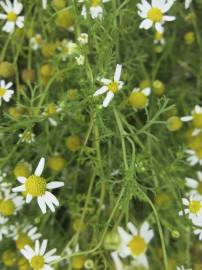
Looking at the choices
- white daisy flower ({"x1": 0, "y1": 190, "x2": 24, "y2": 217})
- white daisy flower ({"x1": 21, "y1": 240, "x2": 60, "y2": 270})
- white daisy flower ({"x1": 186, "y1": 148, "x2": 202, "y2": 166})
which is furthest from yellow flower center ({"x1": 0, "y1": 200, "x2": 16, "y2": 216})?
white daisy flower ({"x1": 186, "y1": 148, "x2": 202, "y2": 166})

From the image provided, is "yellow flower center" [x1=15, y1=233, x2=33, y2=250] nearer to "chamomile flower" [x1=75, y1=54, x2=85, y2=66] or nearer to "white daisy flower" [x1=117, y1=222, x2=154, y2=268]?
"white daisy flower" [x1=117, y1=222, x2=154, y2=268]

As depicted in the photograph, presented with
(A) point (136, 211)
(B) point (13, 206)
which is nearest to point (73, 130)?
(B) point (13, 206)

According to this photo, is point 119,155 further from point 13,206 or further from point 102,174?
point 13,206

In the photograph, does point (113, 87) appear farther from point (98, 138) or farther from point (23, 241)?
point (23, 241)

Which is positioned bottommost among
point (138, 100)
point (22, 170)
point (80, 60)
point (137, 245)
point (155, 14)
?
point (137, 245)

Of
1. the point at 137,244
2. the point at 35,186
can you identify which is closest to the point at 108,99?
the point at 35,186

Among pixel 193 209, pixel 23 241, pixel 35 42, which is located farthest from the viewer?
pixel 35 42
